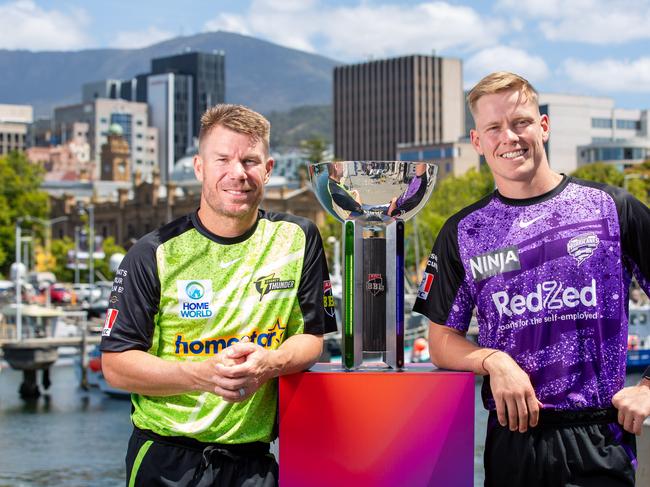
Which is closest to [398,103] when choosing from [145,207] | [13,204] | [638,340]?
[145,207]

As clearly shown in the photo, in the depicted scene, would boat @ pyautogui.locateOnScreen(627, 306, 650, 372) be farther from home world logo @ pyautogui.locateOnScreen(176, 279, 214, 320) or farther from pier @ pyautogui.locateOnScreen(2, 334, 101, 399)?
home world logo @ pyautogui.locateOnScreen(176, 279, 214, 320)

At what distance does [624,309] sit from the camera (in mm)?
4012

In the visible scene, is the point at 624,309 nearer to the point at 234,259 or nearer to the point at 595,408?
the point at 595,408

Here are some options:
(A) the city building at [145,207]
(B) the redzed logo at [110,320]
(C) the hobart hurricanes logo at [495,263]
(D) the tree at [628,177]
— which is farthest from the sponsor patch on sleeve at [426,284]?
(A) the city building at [145,207]

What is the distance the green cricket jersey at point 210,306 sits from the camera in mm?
4094

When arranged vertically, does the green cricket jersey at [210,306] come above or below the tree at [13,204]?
below

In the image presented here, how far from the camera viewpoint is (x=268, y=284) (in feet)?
13.6

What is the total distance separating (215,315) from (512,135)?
1.17m

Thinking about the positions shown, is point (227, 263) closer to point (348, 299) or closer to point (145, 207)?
point (348, 299)

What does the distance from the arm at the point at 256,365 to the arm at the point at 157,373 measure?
0.11 ft

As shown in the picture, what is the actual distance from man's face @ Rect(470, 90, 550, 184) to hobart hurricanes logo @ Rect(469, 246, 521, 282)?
256 millimetres

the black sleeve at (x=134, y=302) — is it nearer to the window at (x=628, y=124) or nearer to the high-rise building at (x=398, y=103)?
the window at (x=628, y=124)

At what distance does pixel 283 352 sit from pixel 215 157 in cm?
71

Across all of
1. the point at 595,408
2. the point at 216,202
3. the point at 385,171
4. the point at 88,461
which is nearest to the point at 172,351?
the point at 216,202
